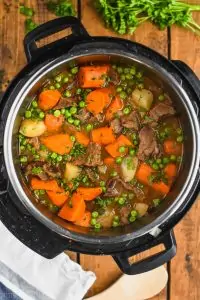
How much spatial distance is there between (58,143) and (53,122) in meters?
0.09

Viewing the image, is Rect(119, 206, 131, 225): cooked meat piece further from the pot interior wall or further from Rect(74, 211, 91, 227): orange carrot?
Rect(74, 211, 91, 227): orange carrot

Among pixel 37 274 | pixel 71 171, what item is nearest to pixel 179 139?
pixel 71 171

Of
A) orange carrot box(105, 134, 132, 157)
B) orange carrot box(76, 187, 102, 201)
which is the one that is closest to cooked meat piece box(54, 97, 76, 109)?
orange carrot box(105, 134, 132, 157)

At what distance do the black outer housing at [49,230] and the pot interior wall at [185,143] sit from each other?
0.16 ft

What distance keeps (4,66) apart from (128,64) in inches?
22.3

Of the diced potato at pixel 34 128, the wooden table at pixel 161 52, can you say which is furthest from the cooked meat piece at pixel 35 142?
the wooden table at pixel 161 52

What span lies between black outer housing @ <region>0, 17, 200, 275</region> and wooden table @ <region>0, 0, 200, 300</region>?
1.02 ft

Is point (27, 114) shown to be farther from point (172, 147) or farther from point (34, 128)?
point (172, 147)

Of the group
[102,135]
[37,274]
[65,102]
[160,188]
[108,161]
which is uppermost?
[65,102]

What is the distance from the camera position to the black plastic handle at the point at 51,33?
2.36m

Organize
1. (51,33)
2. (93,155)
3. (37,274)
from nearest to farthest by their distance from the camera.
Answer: (51,33)
(93,155)
(37,274)

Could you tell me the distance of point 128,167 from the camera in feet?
8.37

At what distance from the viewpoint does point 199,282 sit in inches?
112

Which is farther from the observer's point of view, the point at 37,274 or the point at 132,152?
the point at 37,274
